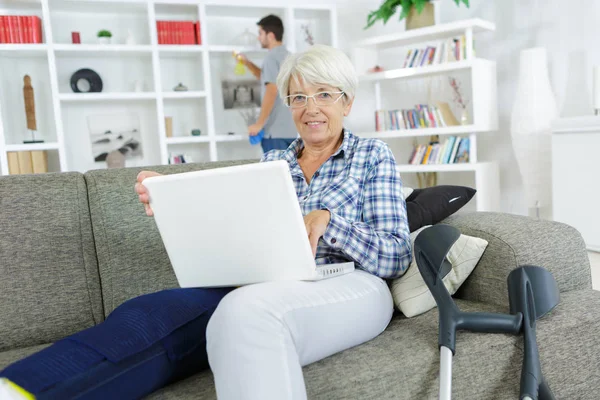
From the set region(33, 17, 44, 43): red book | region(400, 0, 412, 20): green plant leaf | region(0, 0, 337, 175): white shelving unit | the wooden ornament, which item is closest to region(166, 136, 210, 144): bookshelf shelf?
region(0, 0, 337, 175): white shelving unit

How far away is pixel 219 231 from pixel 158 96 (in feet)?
10.7

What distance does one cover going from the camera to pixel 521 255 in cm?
131

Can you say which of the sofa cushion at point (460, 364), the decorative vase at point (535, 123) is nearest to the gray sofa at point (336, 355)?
the sofa cushion at point (460, 364)

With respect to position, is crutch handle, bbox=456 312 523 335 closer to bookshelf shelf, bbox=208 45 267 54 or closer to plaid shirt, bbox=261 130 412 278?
plaid shirt, bbox=261 130 412 278

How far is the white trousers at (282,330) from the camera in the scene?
924mm

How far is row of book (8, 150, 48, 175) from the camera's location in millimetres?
3822

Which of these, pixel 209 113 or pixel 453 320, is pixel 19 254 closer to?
pixel 453 320

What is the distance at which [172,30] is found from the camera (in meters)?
4.19

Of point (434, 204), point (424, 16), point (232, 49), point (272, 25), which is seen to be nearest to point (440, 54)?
point (424, 16)

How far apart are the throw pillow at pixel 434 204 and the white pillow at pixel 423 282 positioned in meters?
0.19

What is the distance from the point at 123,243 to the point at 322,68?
0.70m

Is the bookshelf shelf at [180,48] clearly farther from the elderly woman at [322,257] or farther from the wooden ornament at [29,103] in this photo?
the elderly woman at [322,257]

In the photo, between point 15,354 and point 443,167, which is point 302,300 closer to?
point 15,354

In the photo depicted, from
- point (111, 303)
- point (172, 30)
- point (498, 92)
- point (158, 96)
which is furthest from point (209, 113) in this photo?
point (111, 303)
